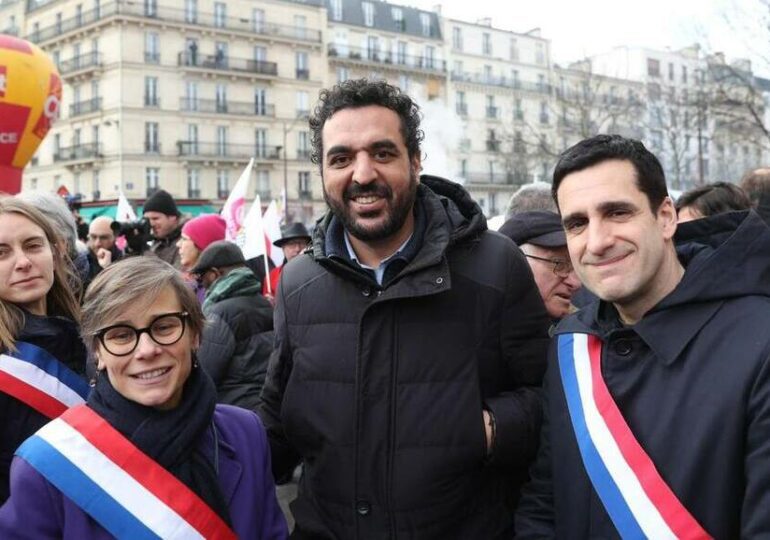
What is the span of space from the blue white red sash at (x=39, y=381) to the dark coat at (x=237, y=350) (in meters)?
1.55

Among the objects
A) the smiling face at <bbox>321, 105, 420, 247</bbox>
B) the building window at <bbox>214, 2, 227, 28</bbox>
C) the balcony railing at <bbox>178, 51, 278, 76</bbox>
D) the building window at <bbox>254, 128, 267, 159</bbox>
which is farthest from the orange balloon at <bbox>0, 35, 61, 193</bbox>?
the building window at <bbox>214, 2, 227, 28</bbox>

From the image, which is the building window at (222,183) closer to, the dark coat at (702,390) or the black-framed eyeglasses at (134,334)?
the black-framed eyeglasses at (134,334)

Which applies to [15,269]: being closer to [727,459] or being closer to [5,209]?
[5,209]

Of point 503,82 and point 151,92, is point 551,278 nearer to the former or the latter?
point 151,92

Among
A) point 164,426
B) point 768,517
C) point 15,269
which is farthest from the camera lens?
point 15,269

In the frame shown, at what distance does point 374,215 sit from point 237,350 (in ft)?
7.25

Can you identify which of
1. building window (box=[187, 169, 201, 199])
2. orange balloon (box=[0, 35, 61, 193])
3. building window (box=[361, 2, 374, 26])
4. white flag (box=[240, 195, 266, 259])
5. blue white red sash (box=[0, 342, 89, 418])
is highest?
building window (box=[361, 2, 374, 26])

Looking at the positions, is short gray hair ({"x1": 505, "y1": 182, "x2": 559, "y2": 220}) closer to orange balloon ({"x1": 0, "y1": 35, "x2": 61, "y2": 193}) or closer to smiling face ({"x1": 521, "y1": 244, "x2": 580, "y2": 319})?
smiling face ({"x1": 521, "y1": 244, "x2": 580, "y2": 319})

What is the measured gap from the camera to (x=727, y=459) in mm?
1926

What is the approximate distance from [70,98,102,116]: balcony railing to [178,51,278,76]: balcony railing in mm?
5739

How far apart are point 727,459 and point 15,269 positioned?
8.41 ft

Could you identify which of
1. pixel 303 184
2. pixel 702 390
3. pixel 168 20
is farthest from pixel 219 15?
pixel 702 390

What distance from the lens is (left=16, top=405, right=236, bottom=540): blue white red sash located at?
85.2 inches

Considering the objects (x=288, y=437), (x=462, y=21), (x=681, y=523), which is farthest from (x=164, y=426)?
(x=462, y=21)
